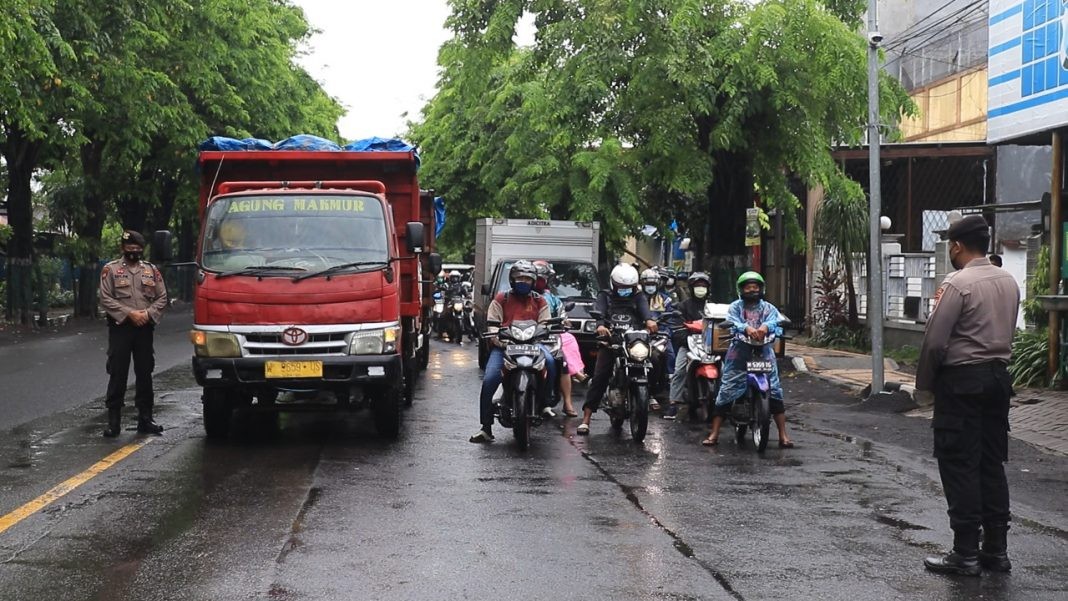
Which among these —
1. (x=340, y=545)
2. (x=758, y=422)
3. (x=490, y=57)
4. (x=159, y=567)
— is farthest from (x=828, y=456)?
(x=490, y=57)

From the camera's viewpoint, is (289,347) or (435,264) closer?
(289,347)

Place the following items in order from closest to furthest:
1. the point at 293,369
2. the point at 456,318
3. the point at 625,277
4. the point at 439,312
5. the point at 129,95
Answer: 1. the point at 293,369
2. the point at 625,277
3. the point at 129,95
4. the point at 456,318
5. the point at 439,312

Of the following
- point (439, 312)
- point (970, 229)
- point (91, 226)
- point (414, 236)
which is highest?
point (91, 226)

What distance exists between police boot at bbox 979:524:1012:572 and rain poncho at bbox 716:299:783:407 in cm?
451

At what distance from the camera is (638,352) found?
1130cm

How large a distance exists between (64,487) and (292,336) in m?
2.47

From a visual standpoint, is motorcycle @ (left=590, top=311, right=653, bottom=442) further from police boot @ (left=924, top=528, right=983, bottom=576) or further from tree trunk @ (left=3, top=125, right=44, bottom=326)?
tree trunk @ (left=3, top=125, right=44, bottom=326)

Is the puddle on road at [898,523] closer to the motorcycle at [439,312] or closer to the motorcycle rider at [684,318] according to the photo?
the motorcycle rider at [684,318]

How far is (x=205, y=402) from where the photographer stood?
1065 centimetres

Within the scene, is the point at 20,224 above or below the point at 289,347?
above

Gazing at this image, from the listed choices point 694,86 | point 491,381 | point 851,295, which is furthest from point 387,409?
point 851,295

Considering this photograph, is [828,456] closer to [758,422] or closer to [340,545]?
[758,422]

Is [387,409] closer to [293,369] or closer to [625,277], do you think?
[293,369]

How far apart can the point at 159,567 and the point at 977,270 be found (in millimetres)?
4451
